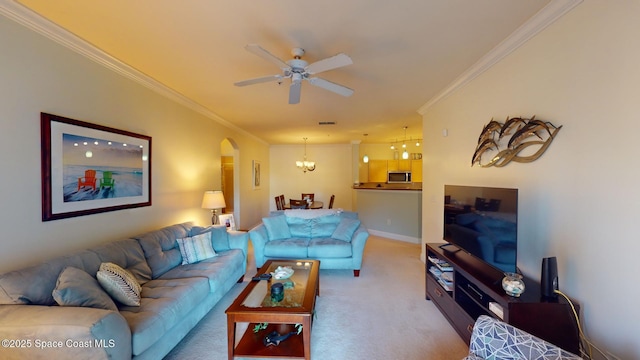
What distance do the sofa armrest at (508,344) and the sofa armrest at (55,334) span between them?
6.36ft

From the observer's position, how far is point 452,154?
10.6ft

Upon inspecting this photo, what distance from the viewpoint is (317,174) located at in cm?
824

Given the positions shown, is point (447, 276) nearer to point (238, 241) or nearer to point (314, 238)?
point (314, 238)

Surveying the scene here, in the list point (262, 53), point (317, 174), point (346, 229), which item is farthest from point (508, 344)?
point (317, 174)

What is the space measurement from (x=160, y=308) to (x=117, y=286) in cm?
35

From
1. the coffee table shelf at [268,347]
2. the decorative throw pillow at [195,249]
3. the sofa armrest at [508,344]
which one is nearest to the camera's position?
the sofa armrest at [508,344]

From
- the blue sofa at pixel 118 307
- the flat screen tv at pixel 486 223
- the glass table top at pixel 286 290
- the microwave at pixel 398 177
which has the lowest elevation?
the glass table top at pixel 286 290

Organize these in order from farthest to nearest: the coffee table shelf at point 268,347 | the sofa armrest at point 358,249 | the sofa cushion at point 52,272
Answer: the sofa armrest at point 358,249, the coffee table shelf at point 268,347, the sofa cushion at point 52,272

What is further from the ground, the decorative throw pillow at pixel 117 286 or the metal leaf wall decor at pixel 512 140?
the metal leaf wall decor at pixel 512 140

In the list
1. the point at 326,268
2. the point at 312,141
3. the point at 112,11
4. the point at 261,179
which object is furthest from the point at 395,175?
the point at 112,11

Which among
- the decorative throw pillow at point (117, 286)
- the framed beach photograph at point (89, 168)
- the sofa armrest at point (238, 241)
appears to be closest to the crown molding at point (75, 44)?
the framed beach photograph at point (89, 168)

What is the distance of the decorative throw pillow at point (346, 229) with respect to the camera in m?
3.72

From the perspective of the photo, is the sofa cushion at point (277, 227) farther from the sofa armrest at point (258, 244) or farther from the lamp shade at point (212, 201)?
the lamp shade at point (212, 201)

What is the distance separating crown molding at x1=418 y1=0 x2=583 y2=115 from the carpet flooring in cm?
255
